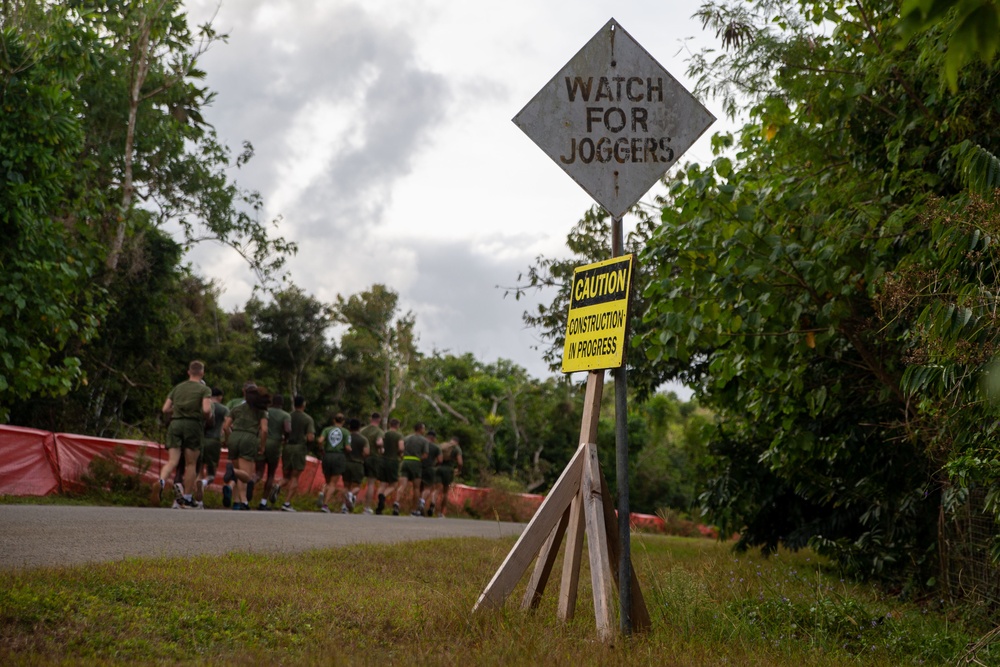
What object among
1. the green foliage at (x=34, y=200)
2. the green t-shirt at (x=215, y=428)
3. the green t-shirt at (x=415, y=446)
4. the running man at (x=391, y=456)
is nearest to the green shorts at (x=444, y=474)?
the green t-shirt at (x=415, y=446)

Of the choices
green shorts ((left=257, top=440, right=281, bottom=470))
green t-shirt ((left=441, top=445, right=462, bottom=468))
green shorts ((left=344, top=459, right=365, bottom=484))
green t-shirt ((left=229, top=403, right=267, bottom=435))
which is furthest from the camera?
green t-shirt ((left=441, top=445, right=462, bottom=468))

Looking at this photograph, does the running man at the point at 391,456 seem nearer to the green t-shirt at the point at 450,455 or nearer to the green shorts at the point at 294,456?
the green t-shirt at the point at 450,455

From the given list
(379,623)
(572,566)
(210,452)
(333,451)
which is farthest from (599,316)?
(333,451)

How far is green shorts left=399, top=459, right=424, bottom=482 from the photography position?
2170 cm

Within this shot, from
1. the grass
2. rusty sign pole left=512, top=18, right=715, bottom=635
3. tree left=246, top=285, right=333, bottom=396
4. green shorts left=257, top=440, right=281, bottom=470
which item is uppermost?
tree left=246, top=285, right=333, bottom=396

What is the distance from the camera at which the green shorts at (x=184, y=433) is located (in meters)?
14.3

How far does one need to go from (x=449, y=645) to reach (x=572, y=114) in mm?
3123

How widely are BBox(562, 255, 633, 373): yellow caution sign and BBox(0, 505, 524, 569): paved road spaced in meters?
1.51

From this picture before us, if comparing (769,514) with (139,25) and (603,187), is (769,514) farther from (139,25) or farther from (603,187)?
(139,25)

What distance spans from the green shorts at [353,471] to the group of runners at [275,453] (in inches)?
0.8

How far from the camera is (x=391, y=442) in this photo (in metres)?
20.9

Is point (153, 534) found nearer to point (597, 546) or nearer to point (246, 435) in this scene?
point (597, 546)

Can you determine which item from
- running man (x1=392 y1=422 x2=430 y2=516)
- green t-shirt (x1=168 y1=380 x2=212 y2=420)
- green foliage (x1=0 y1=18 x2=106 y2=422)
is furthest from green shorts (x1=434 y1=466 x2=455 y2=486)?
green t-shirt (x1=168 y1=380 x2=212 y2=420)

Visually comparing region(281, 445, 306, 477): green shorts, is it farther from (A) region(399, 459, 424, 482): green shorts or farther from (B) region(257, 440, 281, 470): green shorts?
(A) region(399, 459, 424, 482): green shorts
